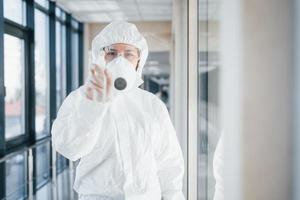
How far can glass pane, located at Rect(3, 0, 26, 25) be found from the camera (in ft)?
12.4

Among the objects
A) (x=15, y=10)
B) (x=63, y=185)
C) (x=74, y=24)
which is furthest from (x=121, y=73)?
(x=74, y=24)

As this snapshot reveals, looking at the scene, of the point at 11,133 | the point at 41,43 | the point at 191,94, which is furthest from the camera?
the point at 41,43

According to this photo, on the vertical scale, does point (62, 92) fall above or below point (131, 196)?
above

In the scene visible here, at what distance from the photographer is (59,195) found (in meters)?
4.01

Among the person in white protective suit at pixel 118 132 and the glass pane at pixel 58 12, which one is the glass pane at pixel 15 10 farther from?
the person in white protective suit at pixel 118 132

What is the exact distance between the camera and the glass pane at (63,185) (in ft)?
13.0

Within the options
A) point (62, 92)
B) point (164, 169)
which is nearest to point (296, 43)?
point (164, 169)

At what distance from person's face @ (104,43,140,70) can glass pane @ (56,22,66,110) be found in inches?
171

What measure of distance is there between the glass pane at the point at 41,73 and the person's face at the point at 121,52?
3.37 m

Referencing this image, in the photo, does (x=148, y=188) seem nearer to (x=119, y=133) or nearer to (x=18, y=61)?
(x=119, y=133)

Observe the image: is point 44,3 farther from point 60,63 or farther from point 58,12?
point 60,63

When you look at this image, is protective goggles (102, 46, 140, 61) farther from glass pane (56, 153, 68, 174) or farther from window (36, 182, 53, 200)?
glass pane (56, 153, 68, 174)

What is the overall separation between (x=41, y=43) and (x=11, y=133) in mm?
1609

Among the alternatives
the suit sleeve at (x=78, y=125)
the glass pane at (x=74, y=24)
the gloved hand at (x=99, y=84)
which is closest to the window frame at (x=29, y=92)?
the glass pane at (x=74, y=24)
